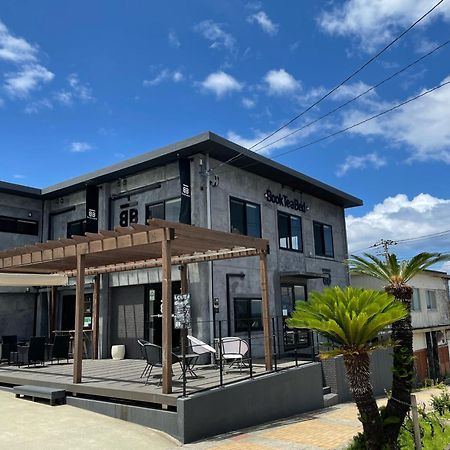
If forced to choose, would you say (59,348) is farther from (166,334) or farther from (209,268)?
(166,334)

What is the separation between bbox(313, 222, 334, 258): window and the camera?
60.4 ft

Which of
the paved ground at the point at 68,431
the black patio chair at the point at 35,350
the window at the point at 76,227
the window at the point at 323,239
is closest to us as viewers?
the paved ground at the point at 68,431

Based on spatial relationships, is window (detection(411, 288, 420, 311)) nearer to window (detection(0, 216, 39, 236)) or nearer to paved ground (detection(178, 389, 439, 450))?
paved ground (detection(178, 389, 439, 450))

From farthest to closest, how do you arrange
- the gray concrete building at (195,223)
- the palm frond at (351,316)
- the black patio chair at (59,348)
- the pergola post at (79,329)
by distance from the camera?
the gray concrete building at (195,223) < the black patio chair at (59,348) < the pergola post at (79,329) < the palm frond at (351,316)

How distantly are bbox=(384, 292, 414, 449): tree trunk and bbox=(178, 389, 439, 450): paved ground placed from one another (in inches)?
33.2

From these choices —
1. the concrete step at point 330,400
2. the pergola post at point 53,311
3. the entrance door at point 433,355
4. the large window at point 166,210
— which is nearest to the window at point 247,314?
the concrete step at point 330,400

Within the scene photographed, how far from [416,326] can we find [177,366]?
17.7 metres

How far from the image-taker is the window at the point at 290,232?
1631 cm

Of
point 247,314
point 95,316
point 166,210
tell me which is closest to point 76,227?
point 95,316

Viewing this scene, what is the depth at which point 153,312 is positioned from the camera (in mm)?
14078

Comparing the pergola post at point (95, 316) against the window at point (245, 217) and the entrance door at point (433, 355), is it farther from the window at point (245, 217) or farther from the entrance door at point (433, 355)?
the entrance door at point (433, 355)

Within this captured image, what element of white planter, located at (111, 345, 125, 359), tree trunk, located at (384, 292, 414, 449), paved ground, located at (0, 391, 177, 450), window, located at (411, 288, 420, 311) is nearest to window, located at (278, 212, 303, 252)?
white planter, located at (111, 345, 125, 359)

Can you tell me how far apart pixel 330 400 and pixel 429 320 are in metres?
17.2

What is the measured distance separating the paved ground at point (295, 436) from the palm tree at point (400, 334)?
2.99ft
